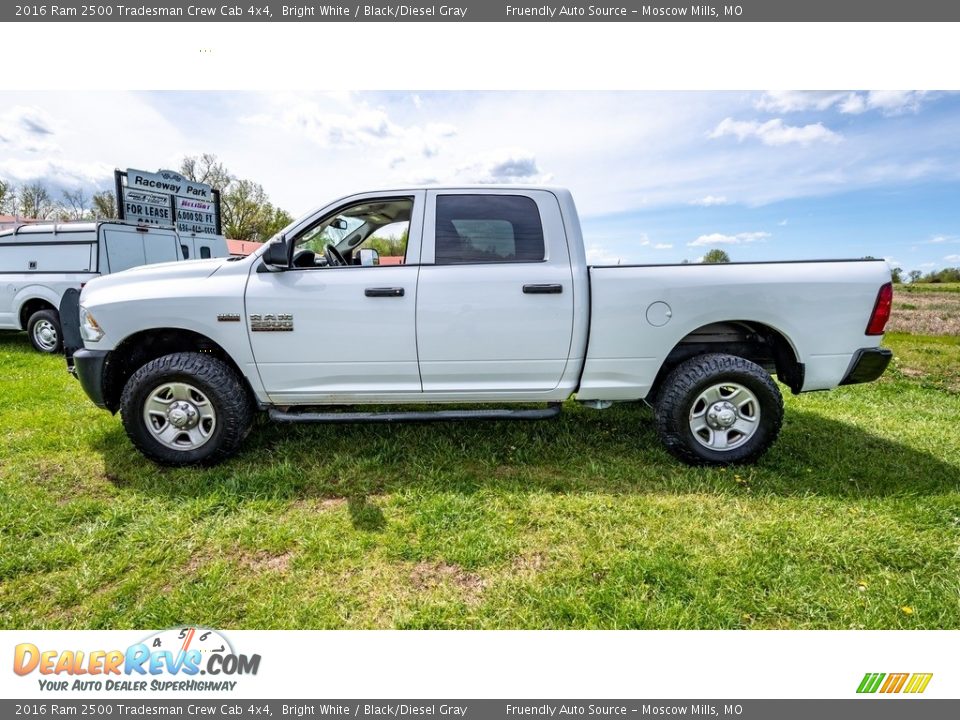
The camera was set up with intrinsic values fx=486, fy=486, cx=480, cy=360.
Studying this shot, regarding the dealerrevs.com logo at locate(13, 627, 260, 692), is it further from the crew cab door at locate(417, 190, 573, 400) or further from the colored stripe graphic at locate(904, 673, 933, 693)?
the colored stripe graphic at locate(904, 673, 933, 693)

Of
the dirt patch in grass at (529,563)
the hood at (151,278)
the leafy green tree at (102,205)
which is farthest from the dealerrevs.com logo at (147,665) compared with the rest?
the leafy green tree at (102,205)

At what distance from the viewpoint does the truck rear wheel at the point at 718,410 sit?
131 inches

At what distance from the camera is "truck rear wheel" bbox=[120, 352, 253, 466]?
3.30 metres

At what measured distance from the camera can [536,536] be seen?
269 centimetres

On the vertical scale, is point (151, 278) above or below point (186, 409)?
above

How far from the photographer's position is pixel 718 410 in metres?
3.40

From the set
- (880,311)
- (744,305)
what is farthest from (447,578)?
(880,311)

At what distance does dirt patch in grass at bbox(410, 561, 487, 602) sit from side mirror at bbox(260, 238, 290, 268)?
2.09 meters

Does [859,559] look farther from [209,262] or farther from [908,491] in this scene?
[209,262]

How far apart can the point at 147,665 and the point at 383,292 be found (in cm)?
222

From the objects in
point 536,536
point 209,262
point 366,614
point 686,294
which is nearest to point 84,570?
point 366,614

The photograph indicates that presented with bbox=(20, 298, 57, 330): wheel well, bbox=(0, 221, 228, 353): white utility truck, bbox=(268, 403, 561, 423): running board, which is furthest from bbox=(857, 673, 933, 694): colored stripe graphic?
bbox=(20, 298, 57, 330): wheel well

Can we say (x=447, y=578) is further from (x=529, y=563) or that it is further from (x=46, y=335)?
(x=46, y=335)
